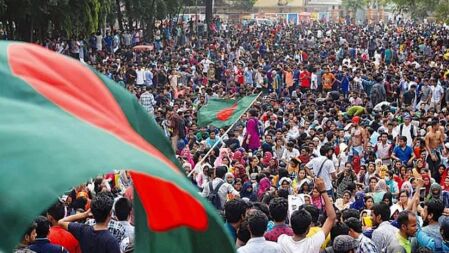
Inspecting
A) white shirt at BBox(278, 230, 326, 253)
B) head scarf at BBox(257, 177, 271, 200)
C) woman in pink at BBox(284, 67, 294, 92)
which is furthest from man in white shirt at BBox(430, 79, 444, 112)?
white shirt at BBox(278, 230, 326, 253)

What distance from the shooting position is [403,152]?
A: 12.2m

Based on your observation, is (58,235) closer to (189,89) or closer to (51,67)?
(51,67)

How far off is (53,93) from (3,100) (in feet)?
0.66

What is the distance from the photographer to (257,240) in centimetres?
A: 513

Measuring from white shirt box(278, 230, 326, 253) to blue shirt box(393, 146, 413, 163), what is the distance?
7111mm

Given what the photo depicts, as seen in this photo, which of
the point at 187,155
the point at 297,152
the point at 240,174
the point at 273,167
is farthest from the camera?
the point at 187,155

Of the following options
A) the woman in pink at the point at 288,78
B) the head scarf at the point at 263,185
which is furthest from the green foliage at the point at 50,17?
the head scarf at the point at 263,185

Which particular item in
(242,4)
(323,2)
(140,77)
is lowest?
(323,2)

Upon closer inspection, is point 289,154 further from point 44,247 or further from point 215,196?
point 44,247

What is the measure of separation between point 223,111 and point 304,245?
7.57m

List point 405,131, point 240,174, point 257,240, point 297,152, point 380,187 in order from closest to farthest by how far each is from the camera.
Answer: point 257,240 < point 380,187 < point 240,174 < point 297,152 < point 405,131

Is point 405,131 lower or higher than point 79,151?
lower

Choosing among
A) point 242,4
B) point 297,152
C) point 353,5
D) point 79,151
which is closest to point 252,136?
point 297,152

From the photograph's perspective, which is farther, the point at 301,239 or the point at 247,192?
the point at 247,192
